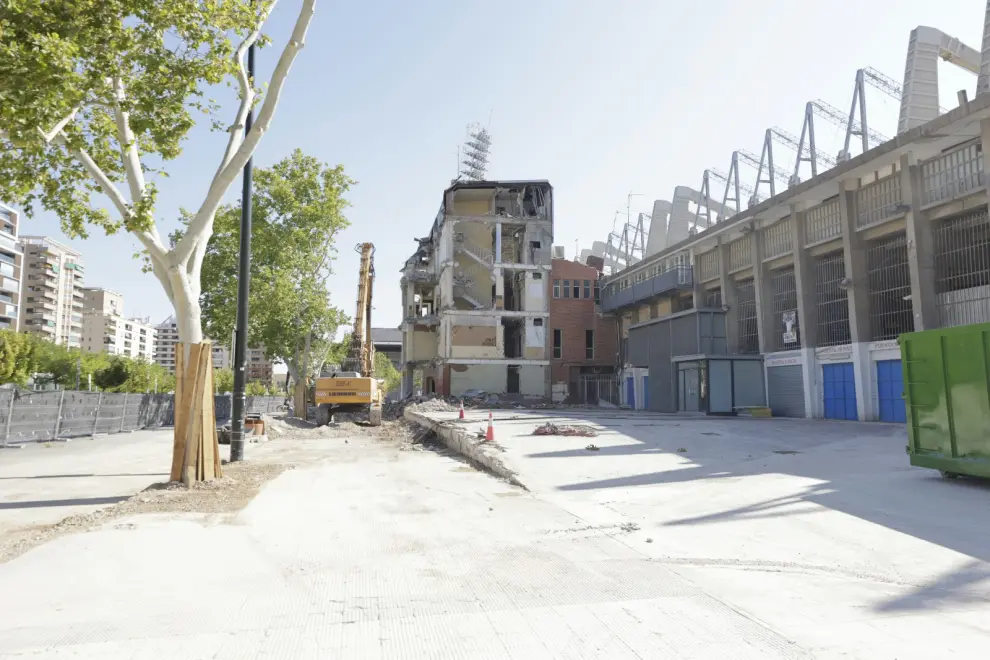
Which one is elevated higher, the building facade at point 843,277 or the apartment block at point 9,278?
the apartment block at point 9,278

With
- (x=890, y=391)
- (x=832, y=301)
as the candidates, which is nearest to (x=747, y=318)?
(x=832, y=301)

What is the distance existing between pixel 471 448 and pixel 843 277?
1961cm

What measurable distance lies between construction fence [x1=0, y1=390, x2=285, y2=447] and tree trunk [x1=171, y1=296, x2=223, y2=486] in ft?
37.3

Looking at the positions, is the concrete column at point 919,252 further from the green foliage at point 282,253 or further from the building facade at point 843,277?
the green foliage at point 282,253

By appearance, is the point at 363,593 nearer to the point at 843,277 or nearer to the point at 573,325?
the point at 843,277

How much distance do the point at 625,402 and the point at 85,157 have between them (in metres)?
39.8

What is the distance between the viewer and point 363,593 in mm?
4742

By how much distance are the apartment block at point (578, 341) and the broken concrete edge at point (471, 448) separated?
27.9m

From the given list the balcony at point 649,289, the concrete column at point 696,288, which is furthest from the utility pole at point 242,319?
the balcony at point 649,289

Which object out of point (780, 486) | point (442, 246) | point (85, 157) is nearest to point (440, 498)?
point (780, 486)

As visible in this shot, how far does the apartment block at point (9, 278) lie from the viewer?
9025cm

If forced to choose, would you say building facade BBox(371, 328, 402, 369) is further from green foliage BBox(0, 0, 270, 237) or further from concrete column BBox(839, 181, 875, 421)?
green foliage BBox(0, 0, 270, 237)

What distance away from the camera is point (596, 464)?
470 inches

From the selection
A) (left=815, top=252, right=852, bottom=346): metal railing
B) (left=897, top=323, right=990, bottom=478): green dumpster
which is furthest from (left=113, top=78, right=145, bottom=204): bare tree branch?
(left=815, top=252, right=852, bottom=346): metal railing
